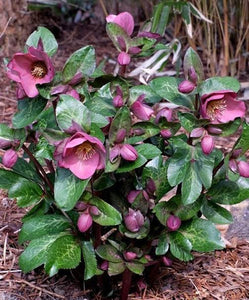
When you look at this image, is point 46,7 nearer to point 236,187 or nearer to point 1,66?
point 1,66

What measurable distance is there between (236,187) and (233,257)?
43cm

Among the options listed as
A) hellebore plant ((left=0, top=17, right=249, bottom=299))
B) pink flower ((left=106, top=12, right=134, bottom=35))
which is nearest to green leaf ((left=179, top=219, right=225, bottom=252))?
hellebore plant ((left=0, top=17, right=249, bottom=299))

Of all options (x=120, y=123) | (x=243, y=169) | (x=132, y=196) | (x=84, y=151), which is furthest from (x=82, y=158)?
(x=243, y=169)

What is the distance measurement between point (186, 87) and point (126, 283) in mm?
487

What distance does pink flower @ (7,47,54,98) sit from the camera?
3.51 feet

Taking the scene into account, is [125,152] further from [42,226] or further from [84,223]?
[42,226]

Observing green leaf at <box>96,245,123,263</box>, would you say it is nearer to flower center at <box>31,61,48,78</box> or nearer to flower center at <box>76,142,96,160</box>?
flower center at <box>76,142,96,160</box>

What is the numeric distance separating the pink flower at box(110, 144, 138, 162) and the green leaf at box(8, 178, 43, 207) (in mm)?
250

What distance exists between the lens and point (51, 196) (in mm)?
1294

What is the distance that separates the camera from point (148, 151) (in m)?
1.15

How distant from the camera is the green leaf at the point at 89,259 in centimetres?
121

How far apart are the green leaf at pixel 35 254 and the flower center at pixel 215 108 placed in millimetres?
441

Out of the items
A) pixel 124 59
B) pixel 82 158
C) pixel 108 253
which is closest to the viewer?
pixel 82 158

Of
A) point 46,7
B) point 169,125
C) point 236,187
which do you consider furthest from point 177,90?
point 46,7
